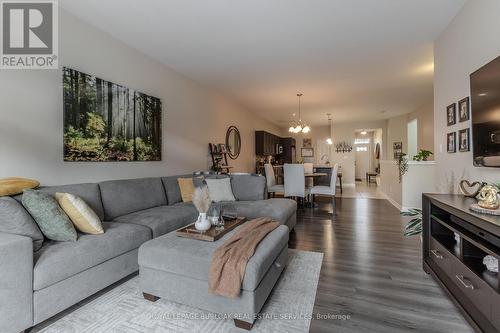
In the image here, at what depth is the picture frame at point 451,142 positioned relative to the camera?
266 centimetres

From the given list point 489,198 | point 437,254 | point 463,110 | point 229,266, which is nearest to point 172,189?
point 229,266

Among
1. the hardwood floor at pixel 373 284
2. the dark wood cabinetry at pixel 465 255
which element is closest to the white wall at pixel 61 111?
the hardwood floor at pixel 373 284

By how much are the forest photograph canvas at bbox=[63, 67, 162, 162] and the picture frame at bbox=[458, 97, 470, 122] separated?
3.91m

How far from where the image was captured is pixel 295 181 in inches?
194

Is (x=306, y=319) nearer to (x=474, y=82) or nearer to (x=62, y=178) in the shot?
(x=474, y=82)

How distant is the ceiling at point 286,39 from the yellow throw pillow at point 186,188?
1.93 metres

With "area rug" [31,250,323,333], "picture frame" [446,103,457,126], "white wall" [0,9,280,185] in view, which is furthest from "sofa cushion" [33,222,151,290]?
"picture frame" [446,103,457,126]

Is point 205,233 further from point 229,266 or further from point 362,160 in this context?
point 362,160

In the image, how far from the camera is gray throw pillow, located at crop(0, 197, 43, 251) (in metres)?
1.60

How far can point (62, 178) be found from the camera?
2.49 metres

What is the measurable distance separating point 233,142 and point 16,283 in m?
5.07

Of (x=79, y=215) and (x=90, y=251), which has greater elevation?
(x=79, y=215)

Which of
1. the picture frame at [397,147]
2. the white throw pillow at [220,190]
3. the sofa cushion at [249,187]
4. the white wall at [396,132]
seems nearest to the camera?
the white throw pillow at [220,190]

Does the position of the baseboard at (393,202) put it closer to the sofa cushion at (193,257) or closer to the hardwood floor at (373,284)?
the hardwood floor at (373,284)
